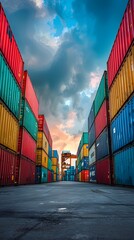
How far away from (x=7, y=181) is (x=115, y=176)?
988cm

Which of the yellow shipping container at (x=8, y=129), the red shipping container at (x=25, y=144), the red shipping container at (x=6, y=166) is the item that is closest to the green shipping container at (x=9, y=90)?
the yellow shipping container at (x=8, y=129)

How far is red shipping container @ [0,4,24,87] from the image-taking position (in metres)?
13.8

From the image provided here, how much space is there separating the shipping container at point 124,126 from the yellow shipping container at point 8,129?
923 centimetres

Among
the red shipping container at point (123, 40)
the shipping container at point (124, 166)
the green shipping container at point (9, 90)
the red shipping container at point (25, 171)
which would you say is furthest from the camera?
the red shipping container at point (25, 171)

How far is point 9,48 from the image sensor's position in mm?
15422

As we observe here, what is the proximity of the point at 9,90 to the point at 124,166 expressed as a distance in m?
11.3

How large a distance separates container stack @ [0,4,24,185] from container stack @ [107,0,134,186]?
9.26 meters

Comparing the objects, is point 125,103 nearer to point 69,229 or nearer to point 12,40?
point 12,40

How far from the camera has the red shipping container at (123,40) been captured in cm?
1290

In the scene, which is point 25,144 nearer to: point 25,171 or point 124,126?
point 25,171

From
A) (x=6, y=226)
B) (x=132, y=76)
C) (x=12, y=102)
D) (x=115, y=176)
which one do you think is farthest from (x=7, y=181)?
(x=6, y=226)

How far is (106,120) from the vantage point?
1989cm

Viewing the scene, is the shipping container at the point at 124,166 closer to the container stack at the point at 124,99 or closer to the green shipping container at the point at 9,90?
the container stack at the point at 124,99

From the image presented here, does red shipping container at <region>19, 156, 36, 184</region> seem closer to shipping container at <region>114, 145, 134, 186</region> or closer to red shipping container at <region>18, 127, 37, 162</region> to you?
red shipping container at <region>18, 127, 37, 162</region>
